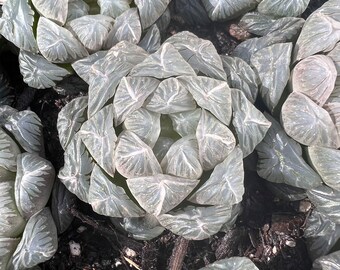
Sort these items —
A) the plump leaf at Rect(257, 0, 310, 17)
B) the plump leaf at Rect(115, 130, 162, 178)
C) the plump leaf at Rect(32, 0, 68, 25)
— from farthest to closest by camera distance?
the plump leaf at Rect(257, 0, 310, 17) < the plump leaf at Rect(32, 0, 68, 25) < the plump leaf at Rect(115, 130, 162, 178)

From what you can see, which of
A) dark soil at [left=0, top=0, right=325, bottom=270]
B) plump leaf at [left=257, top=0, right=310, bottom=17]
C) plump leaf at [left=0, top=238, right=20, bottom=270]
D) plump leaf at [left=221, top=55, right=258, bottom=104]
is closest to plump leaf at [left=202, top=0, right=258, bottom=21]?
plump leaf at [left=257, top=0, right=310, bottom=17]

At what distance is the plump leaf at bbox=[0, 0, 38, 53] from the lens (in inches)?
36.2

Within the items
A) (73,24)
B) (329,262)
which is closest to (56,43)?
(73,24)

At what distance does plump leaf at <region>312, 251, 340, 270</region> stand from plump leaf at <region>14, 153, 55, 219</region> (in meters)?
0.38

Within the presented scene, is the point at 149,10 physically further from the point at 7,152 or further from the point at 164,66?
the point at 7,152

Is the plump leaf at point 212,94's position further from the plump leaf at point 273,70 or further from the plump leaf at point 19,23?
the plump leaf at point 19,23

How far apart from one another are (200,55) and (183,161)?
0.16m

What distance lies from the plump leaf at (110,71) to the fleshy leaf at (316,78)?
0.68 ft

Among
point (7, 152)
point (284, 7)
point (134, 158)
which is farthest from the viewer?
point (284, 7)

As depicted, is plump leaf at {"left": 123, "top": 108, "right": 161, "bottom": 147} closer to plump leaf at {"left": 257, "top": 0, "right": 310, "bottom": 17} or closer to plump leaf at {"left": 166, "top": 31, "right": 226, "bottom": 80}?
plump leaf at {"left": 166, "top": 31, "right": 226, "bottom": 80}

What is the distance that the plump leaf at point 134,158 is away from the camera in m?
0.79

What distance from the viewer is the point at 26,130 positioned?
0.94 metres

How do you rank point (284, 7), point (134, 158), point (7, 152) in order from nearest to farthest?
point (134, 158)
point (7, 152)
point (284, 7)

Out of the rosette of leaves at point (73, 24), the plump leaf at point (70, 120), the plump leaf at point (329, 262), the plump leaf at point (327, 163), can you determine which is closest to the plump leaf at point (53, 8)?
the rosette of leaves at point (73, 24)
